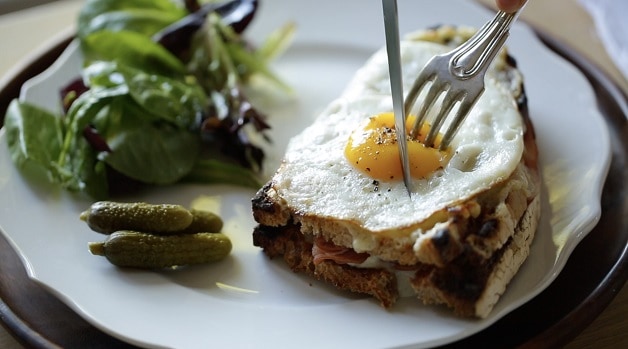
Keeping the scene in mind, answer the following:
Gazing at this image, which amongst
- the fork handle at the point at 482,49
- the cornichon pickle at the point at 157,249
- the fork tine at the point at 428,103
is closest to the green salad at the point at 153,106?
the cornichon pickle at the point at 157,249

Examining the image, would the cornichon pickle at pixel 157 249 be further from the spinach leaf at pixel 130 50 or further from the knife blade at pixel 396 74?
the spinach leaf at pixel 130 50

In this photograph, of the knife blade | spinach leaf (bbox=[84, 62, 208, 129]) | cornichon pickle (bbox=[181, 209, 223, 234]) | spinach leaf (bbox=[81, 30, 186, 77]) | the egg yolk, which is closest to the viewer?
the knife blade

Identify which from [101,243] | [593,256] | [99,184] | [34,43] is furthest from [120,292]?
[34,43]

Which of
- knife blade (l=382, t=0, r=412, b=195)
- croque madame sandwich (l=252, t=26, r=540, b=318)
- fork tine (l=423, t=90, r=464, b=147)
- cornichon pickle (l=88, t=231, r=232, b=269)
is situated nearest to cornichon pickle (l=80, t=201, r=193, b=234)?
cornichon pickle (l=88, t=231, r=232, b=269)

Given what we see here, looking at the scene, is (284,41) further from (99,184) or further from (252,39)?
(99,184)

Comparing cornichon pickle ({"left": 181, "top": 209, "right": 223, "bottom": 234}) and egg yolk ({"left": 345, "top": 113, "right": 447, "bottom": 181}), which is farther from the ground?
egg yolk ({"left": 345, "top": 113, "right": 447, "bottom": 181})

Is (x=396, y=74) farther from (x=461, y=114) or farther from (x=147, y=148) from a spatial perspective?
(x=147, y=148)

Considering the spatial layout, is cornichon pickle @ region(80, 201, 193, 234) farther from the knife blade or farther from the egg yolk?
the knife blade

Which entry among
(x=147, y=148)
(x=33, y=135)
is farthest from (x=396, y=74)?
(x=33, y=135)
